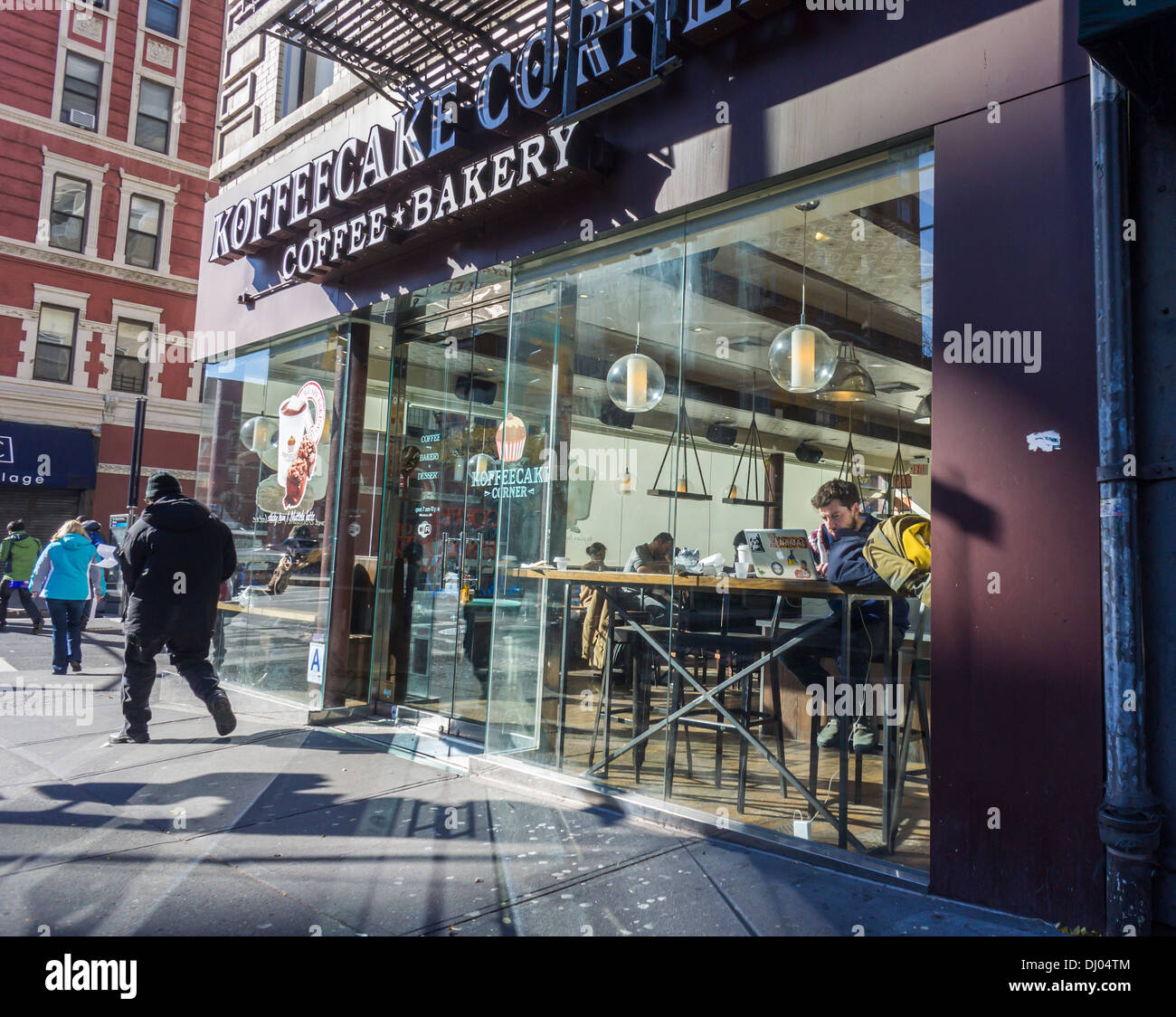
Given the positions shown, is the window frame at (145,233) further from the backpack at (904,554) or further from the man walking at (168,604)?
the backpack at (904,554)

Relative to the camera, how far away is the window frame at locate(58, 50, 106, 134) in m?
20.6

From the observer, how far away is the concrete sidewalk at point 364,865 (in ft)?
11.4

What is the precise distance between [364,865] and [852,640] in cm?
297

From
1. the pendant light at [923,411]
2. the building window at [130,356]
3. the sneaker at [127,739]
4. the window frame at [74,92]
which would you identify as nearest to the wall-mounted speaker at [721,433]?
the pendant light at [923,411]

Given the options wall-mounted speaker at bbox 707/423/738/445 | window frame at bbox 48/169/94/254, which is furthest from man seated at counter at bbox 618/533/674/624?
window frame at bbox 48/169/94/254

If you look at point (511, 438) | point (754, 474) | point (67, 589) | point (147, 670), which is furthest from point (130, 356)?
point (511, 438)

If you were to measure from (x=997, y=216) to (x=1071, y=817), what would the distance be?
2.53 m

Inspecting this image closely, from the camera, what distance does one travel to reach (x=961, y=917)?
3570mm

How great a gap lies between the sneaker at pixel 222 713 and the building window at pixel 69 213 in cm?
1826

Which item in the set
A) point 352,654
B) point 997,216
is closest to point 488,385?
point 352,654

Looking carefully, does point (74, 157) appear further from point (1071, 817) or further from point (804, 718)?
point (1071, 817)

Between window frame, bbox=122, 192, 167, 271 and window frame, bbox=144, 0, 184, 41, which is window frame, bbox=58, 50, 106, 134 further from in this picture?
window frame, bbox=144, 0, 184, 41

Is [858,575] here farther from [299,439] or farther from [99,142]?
Answer: [99,142]
